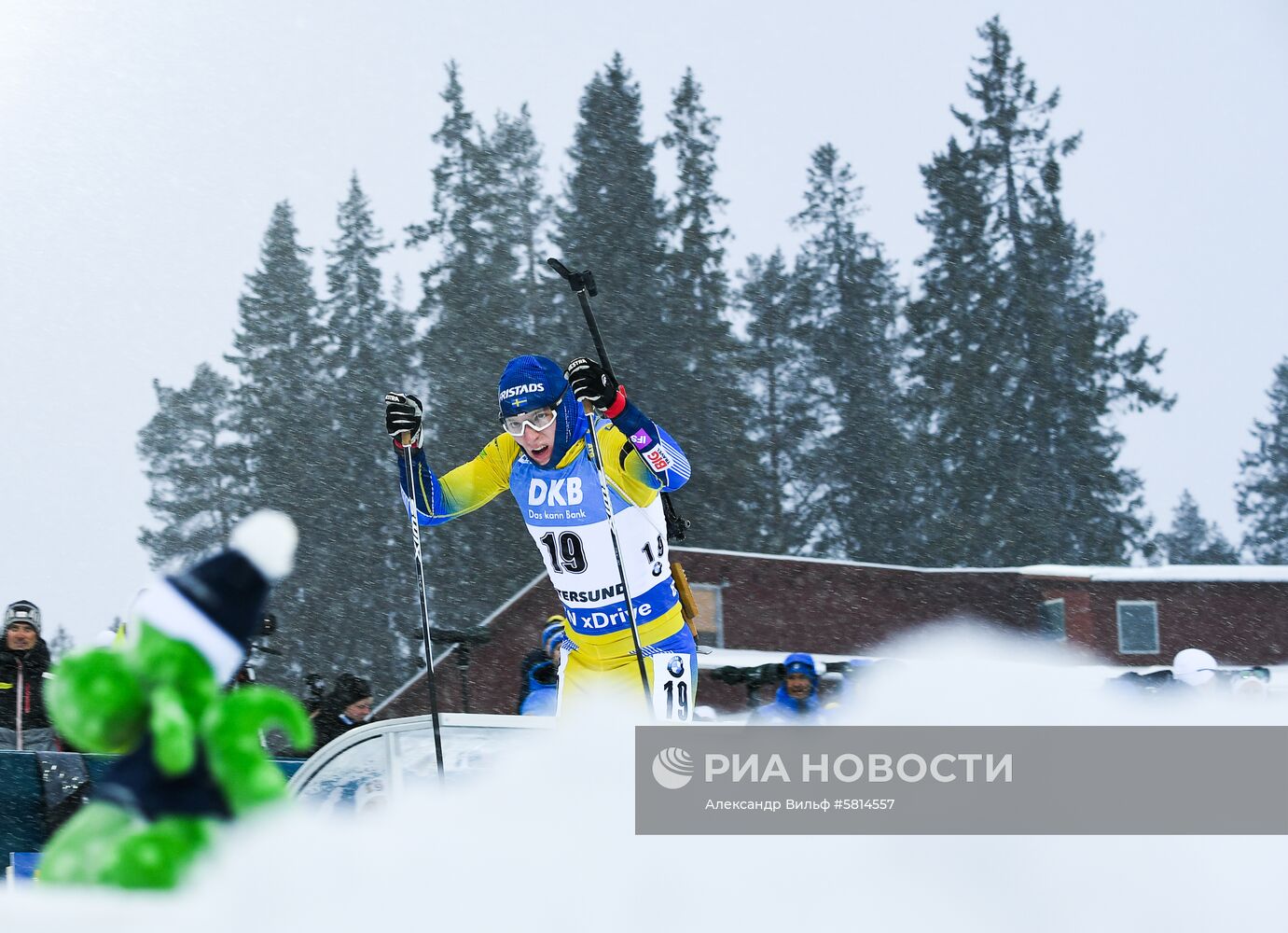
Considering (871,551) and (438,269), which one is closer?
(871,551)

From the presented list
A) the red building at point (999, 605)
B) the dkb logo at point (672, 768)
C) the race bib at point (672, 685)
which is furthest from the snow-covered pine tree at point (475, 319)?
the dkb logo at point (672, 768)

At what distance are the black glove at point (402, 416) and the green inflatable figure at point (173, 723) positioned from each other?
3.45 m

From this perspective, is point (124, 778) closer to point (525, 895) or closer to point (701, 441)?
point (525, 895)

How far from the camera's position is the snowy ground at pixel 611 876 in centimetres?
163

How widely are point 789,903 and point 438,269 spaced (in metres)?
32.2

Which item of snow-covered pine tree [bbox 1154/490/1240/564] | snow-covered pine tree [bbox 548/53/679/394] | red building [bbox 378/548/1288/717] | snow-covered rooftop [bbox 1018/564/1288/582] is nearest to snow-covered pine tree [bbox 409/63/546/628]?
snow-covered pine tree [bbox 548/53/679/394]

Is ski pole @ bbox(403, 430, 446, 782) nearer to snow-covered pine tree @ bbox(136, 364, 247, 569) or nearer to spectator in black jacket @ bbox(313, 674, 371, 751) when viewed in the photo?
spectator in black jacket @ bbox(313, 674, 371, 751)

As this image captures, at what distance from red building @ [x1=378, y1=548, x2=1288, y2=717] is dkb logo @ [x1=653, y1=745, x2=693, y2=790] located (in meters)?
14.3

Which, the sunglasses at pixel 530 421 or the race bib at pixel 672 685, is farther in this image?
the race bib at pixel 672 685

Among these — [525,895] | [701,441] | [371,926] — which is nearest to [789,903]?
[525,895]

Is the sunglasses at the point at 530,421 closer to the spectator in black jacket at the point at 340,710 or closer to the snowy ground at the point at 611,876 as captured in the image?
the snowy ground at the point at 611,876

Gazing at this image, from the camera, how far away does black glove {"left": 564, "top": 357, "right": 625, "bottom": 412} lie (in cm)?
498

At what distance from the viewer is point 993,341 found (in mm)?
32938

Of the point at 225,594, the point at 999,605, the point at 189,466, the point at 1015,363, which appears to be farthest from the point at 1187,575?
the point at 189,466
